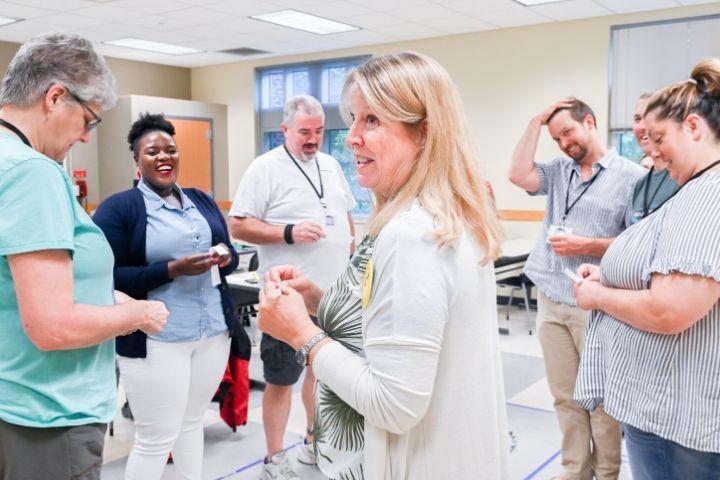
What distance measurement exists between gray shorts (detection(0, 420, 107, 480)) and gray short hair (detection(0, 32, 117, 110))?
0.70 meters

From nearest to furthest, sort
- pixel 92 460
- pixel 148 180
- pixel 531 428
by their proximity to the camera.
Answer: pixel 92 460 → pixel 148 180 → pixel 531 428

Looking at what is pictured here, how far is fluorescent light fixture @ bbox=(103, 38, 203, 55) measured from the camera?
8.14m

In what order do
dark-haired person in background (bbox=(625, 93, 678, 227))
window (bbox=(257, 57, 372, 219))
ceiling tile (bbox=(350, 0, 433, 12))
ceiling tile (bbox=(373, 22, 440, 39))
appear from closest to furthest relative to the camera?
1. dark-haired person in background (bbox=(625, 93, 678, 227))
2. ceiling tile (bbox=(350, 0, 433, 12))
3. ceiling tile (bbox=(373, 22, 440, 39))
4. window (bbox=(257, 57, 372, 219))

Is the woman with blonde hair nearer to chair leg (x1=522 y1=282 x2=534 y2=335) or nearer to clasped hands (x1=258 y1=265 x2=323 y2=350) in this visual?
clasped hands (x1=258 y1=265 x2=323 y2=350)

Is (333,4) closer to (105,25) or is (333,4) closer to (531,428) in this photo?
(105,25)

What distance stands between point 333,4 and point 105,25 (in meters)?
2.73

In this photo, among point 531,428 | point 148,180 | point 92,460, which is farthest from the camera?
point 531,428

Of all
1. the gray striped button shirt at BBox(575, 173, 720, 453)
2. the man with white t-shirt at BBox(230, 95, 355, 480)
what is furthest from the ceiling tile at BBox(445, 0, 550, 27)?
the gray striped button shirt at BBox(575, 173, 720, 453)

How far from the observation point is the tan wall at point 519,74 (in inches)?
265

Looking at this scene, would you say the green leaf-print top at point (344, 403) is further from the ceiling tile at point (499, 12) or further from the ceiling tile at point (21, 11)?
the ceiling tile at point (21, 11)

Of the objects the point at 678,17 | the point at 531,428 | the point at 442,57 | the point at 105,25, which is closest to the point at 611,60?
the point at 678,17

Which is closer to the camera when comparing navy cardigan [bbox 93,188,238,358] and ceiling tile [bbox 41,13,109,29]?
navy cardigan [bbox 93,188,238,358]

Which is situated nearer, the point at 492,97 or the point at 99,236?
the point at 99,236

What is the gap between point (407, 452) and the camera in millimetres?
1216
